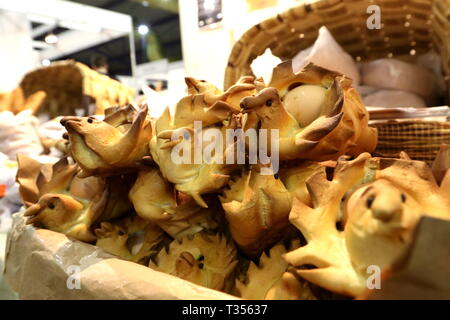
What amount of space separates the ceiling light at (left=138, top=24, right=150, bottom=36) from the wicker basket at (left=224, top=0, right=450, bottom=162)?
549cm

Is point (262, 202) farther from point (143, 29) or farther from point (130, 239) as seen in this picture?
point (143, 29)

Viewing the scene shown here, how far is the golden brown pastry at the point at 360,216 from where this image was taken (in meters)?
0.32

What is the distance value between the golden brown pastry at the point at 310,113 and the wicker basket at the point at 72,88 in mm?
1376

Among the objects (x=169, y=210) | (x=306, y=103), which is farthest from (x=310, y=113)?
(x=169, y=210)

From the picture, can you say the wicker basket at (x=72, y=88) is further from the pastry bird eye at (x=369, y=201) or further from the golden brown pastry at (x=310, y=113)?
the pastry bird eye at (x=369, y=201)

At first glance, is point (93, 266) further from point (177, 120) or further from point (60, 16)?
point (60, 16)

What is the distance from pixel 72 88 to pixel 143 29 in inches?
181

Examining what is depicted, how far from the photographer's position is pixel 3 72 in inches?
146

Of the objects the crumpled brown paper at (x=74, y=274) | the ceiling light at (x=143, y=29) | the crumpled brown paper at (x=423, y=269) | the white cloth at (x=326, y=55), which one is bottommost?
the crumpled brown paper at (x=74, y=274)

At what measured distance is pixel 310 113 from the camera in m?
0.50

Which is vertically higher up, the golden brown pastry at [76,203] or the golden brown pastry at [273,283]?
the golden brown pastry at [76,203]

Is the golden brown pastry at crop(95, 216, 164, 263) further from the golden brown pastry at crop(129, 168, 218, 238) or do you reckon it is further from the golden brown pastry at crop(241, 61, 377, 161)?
the golden brown pastry at crop(241, 61, 377, 161)

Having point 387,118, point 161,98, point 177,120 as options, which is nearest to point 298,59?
point 387,118

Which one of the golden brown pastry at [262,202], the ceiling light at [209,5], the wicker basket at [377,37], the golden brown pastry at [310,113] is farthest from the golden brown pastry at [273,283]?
the ceiling light at [209,5]
